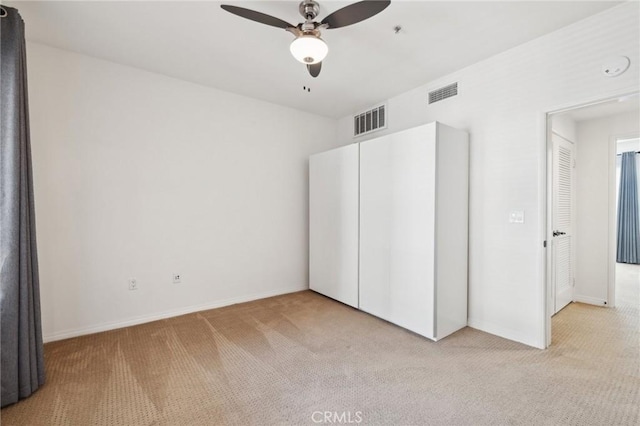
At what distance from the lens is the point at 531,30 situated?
7.71 ft

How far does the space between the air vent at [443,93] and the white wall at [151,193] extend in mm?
1867

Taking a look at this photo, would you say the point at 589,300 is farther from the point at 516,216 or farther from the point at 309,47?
the point at 309,47

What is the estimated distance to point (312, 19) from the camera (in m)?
2.10

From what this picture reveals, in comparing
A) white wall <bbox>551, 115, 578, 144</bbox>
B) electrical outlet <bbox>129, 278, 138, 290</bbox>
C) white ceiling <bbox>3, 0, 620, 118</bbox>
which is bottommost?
electrical outlet <bbox>129, 278, 138, 290</bbox>

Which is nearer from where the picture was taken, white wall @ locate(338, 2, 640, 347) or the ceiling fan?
the ceiling fan

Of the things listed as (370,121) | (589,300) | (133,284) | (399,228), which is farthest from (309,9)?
(589,300)

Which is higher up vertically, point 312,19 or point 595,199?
point 312,19

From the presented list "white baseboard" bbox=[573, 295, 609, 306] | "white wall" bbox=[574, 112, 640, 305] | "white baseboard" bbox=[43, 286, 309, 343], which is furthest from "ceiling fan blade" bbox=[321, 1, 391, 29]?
"white baseboard" bbox=[573, 295, 609, 306]

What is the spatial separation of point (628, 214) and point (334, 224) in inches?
259

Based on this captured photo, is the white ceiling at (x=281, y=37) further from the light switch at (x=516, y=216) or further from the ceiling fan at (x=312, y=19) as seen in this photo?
the light switch at (x=516, y=216)

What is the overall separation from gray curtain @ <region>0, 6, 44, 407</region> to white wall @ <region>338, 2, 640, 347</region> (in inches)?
144

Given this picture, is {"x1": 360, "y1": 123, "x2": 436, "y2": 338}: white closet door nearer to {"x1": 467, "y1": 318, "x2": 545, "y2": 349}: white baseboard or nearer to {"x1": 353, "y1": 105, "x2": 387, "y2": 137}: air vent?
{"x1": 467, "y1": 318, "x2": 545, "y2": 349}: white baseboard

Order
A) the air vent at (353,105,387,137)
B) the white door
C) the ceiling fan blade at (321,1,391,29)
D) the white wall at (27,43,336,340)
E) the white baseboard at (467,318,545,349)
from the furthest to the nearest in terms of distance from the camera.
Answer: the air vent at (353,105,387,137), the white door, the white wall at (27,43,336,340), the white baseboard at (467,318,545,349), the ceiling fan blade at (321,1,391,29)

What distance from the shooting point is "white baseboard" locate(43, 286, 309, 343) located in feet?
8.82
